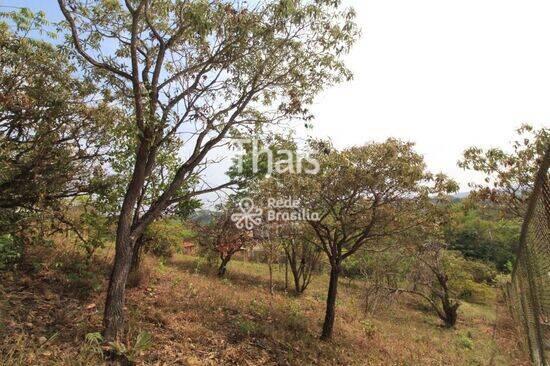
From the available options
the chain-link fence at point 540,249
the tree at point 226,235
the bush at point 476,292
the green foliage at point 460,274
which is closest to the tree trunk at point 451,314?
the green foliage at point 460,274

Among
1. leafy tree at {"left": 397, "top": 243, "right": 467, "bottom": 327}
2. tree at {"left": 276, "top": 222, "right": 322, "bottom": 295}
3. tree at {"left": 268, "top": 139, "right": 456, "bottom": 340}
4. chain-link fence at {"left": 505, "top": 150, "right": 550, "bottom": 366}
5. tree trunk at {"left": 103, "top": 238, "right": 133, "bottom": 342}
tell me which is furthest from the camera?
leafy tree at {"left": 397, "top": 243, "right": 467, "bottom": 327}

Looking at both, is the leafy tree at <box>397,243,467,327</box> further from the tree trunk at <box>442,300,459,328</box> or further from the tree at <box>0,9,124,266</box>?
the tree at <box>0,9,124,266</box>

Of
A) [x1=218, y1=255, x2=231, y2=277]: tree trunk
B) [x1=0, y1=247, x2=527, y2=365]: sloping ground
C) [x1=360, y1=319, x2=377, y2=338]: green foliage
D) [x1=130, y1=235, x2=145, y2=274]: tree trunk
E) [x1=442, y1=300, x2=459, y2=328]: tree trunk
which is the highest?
[x1=130, y1=235, x2=145, y2=274]: tree trunk

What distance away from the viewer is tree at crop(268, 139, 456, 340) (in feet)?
32.8

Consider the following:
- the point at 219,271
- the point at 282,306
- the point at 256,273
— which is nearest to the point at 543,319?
the point at 282,306

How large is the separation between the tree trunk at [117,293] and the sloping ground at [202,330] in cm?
39

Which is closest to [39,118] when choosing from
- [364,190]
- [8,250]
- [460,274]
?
[8,250]

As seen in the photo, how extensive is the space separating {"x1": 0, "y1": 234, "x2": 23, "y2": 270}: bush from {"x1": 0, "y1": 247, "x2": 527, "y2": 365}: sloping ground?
313 millimetres

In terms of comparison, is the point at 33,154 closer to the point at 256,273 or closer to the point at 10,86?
the point at 10,86

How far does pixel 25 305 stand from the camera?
721 cm

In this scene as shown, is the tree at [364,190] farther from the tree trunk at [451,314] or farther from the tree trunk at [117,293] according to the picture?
the tree trunk at [451,314]

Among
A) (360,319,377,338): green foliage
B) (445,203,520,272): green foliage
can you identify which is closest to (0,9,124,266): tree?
(360,319,377,338): green foliage

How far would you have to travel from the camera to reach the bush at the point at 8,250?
7616 mm

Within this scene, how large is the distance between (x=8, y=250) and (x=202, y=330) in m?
4.34
